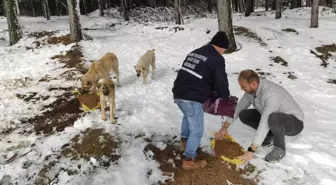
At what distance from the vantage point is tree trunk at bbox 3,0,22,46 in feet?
48.0

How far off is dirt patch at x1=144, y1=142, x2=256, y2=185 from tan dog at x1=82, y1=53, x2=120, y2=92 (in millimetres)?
2932

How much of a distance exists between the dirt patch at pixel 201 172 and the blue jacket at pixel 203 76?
1192 millimetres

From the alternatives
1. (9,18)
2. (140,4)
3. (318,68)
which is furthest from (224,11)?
(140,4)

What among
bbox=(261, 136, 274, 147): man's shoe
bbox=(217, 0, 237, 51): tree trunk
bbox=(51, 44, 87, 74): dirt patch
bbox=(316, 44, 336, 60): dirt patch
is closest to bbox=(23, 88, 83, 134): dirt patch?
bbox=(51, 44, 87, 74): dirt patch

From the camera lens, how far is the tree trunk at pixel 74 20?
43.8ft

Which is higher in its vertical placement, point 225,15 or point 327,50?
point 225,15

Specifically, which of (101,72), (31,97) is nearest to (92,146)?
(101,72)

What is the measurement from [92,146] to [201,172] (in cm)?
207

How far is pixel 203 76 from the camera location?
4.07 meters

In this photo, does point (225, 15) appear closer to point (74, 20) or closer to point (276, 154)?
point (74, 20)

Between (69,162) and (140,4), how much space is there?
111 feet

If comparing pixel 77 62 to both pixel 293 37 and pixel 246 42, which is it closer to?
pixel 246 42

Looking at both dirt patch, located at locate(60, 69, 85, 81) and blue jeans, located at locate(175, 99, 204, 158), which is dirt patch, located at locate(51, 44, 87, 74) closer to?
dirt patch, located at locate(60, 69, 85, 81)

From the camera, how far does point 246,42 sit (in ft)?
43.7
